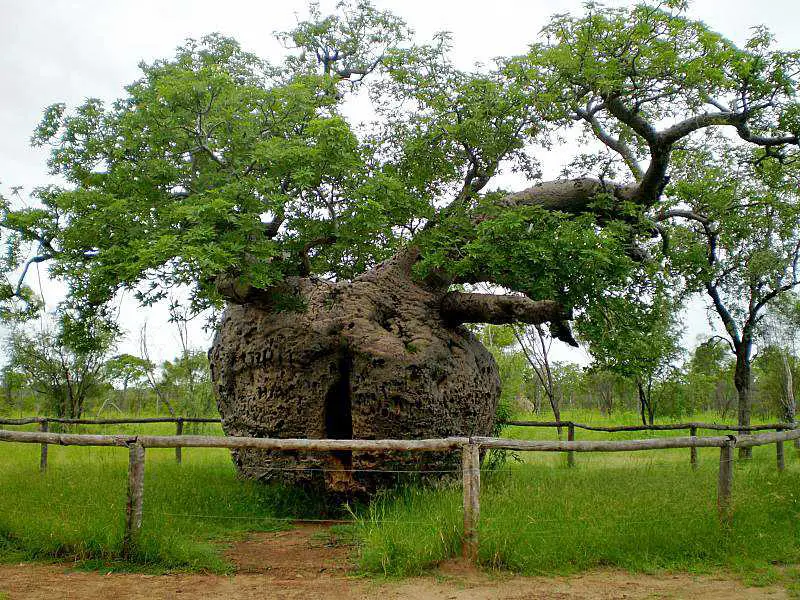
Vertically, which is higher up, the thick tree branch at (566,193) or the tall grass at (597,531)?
the thick tree branch at (566,193)

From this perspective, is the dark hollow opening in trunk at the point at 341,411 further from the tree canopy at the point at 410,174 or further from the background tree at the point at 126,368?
the background tree at the point at 126,368

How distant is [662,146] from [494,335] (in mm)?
16391

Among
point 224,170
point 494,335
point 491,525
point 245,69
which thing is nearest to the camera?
point 491,525

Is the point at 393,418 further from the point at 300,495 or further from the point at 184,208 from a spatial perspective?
the point at 184,208

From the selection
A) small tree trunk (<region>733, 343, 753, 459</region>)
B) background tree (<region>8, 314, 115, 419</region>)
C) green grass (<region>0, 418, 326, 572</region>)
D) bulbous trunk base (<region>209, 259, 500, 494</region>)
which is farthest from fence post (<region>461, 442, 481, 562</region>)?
background tree (<region>8, 314, 115, 419</region>)

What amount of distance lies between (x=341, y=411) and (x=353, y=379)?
1185 mm

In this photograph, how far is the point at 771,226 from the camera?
1308cm

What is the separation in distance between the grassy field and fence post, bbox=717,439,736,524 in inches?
3.6

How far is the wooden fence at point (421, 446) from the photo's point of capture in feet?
17.5

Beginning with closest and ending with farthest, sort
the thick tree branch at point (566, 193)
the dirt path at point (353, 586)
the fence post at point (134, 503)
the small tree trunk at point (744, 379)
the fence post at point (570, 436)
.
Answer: the dirt path at point (353, 586), the fence post at point (134, 503), the thick tree branch at point (566, 193), the fence post at point (570, 436), the small tree trunk at point (744, 379)

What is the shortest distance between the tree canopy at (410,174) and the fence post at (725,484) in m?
2.27

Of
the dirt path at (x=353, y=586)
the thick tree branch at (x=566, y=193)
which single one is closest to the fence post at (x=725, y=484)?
the dirt path at (x=353, y=586)

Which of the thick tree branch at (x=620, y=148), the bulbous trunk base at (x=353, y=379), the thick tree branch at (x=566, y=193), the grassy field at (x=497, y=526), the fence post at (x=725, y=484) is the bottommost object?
the grassy field at (x=497, y=526)

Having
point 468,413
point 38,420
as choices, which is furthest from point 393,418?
point 38,420
